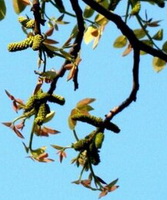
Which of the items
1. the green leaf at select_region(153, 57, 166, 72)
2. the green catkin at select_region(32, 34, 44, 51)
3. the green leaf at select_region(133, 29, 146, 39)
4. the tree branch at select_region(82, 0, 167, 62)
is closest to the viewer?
the tree branch at select_region(82, 0, 167, 62)

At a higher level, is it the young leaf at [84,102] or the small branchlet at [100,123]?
the young leaf at [84,102]

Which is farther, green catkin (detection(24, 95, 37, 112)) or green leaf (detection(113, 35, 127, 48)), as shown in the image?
green leaf (detection(113, 35, 127, 48))

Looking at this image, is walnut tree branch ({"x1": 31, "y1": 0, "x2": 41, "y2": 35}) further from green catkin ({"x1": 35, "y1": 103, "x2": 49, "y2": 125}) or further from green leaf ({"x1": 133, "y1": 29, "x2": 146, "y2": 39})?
green leaf ({"x1": 133, "y1": 29, "x2": 146, "y2": 39})

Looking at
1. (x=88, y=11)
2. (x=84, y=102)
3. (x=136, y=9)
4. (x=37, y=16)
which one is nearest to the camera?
(x=37, y=16)

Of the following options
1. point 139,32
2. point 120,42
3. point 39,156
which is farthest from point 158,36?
point 39,156

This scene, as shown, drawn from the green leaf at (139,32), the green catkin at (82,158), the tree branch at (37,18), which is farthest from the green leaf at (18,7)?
the green catkin at (82,158)

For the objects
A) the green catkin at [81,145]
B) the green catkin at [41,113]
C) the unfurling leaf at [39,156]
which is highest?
the green catkin at [41,113]

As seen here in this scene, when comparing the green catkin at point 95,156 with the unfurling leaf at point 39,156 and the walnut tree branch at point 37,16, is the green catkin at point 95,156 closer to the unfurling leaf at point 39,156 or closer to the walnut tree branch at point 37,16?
the unfurling leaf at point 39,156

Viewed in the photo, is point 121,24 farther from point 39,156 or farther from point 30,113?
point 39,156

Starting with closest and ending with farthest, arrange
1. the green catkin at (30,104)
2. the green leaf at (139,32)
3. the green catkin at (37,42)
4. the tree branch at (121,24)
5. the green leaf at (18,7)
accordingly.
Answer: the tree branch at (121,24) < the green catkin at (37,42) < the green catkin at (30,104) < the green leaf at (18,7) < the green leaf at (139,32)

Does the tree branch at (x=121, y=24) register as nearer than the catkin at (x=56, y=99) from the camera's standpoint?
Yes

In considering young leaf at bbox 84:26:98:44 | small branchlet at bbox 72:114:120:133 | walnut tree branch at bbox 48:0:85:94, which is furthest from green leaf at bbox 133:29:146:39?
small branchlet at bbox 72:114:120:133

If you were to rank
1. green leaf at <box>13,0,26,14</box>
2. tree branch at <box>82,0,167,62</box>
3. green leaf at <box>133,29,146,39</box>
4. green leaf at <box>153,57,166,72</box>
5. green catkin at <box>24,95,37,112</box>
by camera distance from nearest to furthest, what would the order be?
tree branch at <box>82,0,167,62</box> < green catkin at <box>24,95,37,112</box> < green leaf at <box>13,0,26,14</box> < green leaf at <box>133,29,146,39</box> < green leaf at <box>153,57,166,72</box>

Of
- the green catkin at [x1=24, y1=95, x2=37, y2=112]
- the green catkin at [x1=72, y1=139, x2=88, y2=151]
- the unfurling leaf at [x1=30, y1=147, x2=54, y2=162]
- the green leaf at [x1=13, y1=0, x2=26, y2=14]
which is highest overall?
the green leaf at [x1=13, y1=0, x2=26, y2=14]
